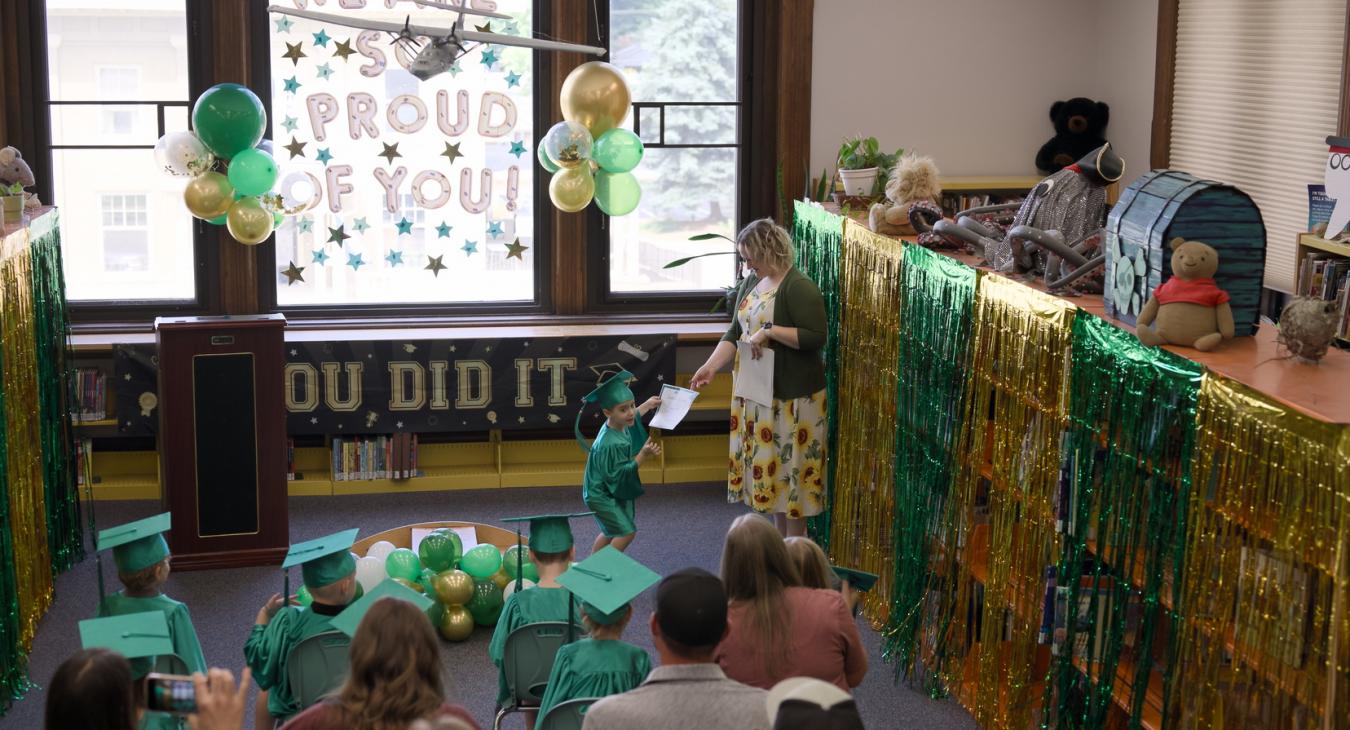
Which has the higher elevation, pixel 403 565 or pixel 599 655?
pixel 599 655

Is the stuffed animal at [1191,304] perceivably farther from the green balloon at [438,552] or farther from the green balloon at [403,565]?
the green balloon at [403,565]

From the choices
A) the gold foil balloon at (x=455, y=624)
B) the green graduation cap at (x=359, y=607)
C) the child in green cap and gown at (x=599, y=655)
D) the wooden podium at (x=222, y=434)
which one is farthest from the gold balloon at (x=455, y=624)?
the child in green cap and gown at (x=599, y=655)

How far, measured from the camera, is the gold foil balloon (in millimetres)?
5406

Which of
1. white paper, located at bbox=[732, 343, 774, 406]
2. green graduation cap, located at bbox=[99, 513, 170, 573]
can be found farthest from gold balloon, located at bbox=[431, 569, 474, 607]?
green graduation cap, located at bbox=[99, 513, 170, 573]

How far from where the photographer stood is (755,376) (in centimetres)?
576

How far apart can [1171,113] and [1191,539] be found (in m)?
4.69

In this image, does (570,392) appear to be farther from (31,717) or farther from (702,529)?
(31,717)

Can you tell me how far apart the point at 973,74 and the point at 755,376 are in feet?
10.0

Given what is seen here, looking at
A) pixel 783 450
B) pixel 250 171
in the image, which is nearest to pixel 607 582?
pixel 783 450

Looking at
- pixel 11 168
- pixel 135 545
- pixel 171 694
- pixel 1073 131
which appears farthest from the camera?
pixel 1073 131

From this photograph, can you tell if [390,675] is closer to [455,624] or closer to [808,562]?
[808,562]

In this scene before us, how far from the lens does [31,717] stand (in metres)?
4.77

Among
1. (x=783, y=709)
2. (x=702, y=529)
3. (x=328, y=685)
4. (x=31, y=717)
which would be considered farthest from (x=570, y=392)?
(x=783, y=709)

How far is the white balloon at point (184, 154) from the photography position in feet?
20.1
